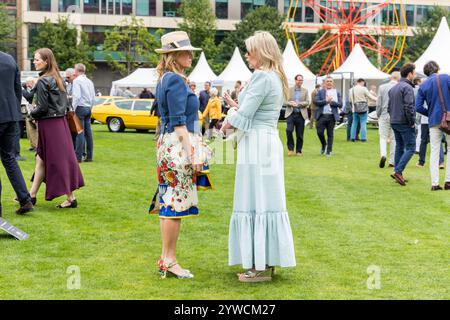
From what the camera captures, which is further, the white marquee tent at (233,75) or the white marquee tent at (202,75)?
the white marquee tent at (202,75)

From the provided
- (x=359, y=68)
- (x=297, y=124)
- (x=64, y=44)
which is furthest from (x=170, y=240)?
(x=64, y=44)

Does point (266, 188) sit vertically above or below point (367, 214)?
above

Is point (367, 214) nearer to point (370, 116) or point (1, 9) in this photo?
point (370, 116)

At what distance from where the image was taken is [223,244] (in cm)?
796

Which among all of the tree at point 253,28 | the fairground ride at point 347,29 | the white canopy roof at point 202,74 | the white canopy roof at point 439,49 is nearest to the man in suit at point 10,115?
the white canopy roof at point 439,49

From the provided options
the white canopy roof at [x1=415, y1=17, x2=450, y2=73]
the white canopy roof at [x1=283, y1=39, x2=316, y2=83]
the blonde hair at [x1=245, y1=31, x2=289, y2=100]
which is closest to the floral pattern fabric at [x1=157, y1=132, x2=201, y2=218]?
the blonde hair at [x1=245, y1=31, x2=289, y2=100]

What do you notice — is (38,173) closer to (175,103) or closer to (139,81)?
(175,103)

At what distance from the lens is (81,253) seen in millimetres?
7441

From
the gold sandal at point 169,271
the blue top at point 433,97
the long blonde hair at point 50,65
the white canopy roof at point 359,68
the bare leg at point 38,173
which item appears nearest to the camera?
the gold sandal at point 169,271

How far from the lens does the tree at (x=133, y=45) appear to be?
60906 mm

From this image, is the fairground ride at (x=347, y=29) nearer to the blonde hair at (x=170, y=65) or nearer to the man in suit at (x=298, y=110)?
the man in suit at (x=298, y=110)

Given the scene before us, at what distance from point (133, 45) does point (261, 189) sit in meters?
61.8
